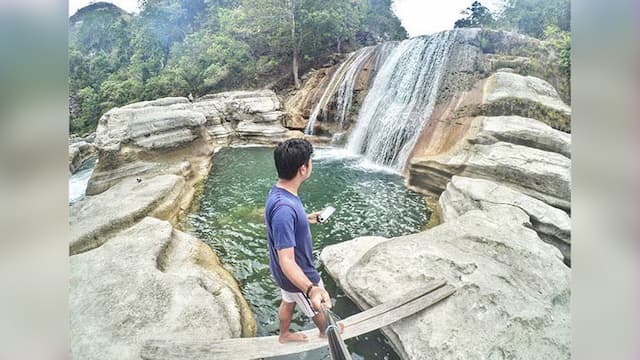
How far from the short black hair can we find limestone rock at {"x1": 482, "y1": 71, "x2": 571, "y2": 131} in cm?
278

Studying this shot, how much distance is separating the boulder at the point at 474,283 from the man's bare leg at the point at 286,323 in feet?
1.53

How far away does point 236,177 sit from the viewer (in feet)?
11.0

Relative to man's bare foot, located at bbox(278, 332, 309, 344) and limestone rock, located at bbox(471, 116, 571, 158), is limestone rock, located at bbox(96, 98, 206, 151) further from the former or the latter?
limestone rock, located at bbox(471, 116, 571, 158)

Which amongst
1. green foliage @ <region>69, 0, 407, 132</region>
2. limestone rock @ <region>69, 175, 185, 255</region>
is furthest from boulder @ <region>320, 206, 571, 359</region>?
green foliage @ <region>69, 0, 407, 132</region>

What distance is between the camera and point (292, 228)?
120 cm

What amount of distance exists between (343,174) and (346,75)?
2.29 meters

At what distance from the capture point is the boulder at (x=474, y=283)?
64.9 inches

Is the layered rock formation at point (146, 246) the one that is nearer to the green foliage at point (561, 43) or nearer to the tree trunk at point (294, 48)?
the tree trunk at point (294, 48)
